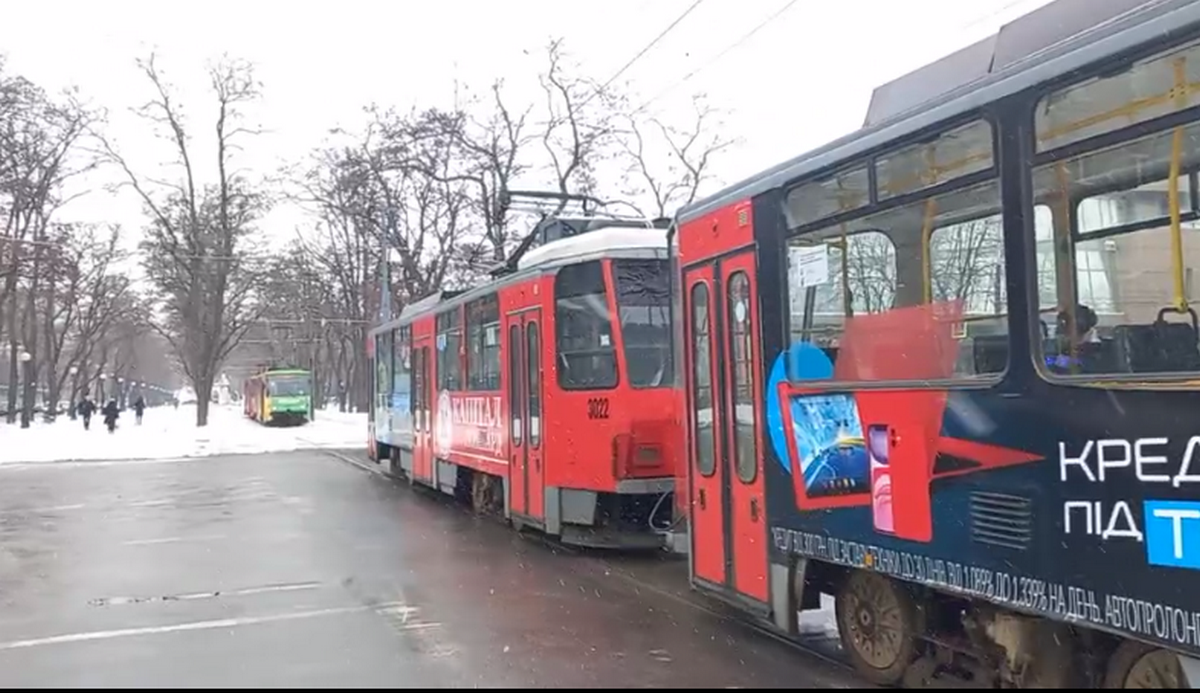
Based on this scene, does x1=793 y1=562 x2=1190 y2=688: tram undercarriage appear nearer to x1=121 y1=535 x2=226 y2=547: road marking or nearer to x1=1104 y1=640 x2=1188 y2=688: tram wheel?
x1=1104 y1=640 x2=1188 y2=688: tram wheel

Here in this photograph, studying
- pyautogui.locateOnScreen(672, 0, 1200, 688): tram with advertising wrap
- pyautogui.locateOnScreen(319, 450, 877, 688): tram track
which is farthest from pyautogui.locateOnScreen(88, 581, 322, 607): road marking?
pyautogui.locateOnScreen(672, 0, 1200, 688): tram with advertising wrap

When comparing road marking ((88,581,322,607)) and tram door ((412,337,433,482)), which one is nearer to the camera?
road marking ((88,581,322,607))

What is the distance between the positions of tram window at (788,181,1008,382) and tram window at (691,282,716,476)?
1.29 meters

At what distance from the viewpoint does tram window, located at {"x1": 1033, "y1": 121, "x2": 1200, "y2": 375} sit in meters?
4.43

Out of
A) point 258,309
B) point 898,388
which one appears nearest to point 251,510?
point 898,388

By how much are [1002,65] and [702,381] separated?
3253 mm

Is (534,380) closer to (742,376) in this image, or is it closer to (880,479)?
(742,376)

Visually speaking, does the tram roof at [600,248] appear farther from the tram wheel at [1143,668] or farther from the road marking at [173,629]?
the tram wheel at [1143,668]

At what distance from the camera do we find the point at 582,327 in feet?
40.0

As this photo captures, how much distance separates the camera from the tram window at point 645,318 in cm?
1182

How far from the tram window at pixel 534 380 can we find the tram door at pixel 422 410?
17.6 feet

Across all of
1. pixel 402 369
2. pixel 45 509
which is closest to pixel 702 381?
pixel 402 369

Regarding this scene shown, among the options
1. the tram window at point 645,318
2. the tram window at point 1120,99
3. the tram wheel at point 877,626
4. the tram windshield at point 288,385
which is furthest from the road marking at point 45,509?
the tram windshield at point 288,385

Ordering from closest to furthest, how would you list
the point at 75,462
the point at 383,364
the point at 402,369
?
the point at 402,369 < the point at 383,364 < the point at 75,462
